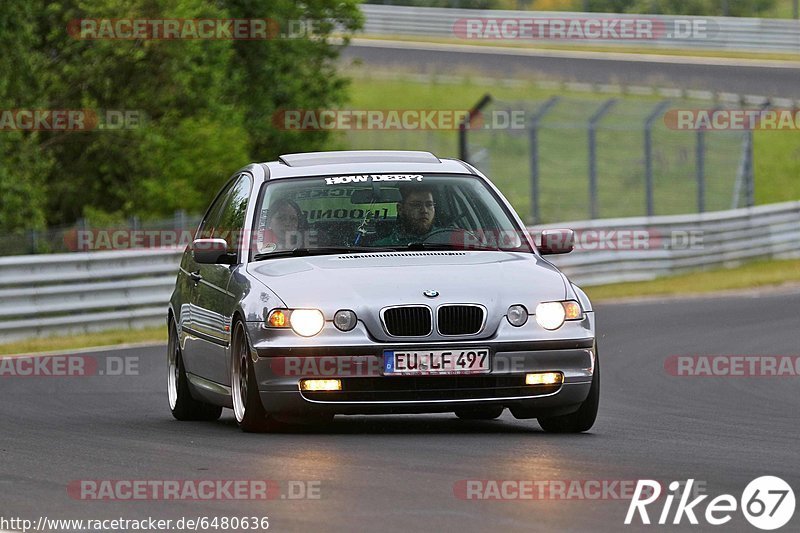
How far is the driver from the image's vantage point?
35.5 ft

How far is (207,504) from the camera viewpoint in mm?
7664

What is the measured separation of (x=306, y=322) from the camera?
391 inches

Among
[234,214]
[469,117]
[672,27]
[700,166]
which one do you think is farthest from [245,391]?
[672,27]

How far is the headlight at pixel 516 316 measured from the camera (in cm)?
998

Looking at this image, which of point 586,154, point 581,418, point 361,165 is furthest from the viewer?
point 586,154

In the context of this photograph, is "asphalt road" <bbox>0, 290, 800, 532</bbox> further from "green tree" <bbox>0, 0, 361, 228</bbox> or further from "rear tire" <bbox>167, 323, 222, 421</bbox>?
"green tree" <bbox>0, 0, 361, 228</bbox>

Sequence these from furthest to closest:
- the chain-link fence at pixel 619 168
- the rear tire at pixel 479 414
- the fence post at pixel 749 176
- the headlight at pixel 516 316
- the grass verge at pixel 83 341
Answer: the chain-link fence at pixel 619 168 < the fence post at pixel 749 176 < the grass verge at pixel 83 341 < the rear tire at pixel 479 414 < the headlight at pixel 516 316

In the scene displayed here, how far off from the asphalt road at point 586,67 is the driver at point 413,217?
1311 inches

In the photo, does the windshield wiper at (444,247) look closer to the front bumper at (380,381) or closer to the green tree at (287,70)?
the front bumper at (380,381)

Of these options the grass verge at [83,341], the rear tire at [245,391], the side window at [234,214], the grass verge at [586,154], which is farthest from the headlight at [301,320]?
the grass verge at [586,154]

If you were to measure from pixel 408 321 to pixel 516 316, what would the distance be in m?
0.57

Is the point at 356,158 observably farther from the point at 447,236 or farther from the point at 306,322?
the point at 306,322

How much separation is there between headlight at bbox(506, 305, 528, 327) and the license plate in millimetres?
208

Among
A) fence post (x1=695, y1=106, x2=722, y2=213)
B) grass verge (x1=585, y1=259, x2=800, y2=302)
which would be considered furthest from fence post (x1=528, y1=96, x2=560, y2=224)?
fence post (x1=695, y1=106, x2=722, y2=213)
